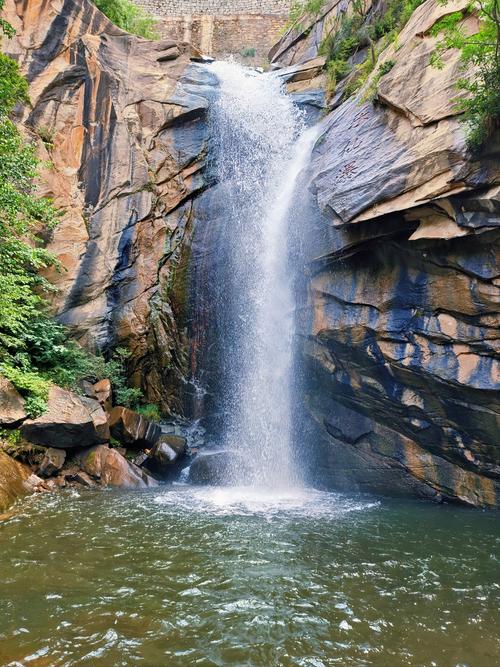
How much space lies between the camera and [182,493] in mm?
9141

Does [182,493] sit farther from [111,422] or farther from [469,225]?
[469,225]

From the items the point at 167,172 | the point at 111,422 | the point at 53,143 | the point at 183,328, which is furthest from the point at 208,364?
the point at 53,143

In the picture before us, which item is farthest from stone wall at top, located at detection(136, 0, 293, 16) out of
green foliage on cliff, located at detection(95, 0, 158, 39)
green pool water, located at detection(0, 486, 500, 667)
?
green pool water, located at detection(0, 486, 500, 667)

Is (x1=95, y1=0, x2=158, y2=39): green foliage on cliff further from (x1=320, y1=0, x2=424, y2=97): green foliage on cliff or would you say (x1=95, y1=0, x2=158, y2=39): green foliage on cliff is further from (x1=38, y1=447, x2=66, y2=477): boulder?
(x1=38, y1=447, x2=66, y2=477): boulder

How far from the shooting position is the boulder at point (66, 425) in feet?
30.7

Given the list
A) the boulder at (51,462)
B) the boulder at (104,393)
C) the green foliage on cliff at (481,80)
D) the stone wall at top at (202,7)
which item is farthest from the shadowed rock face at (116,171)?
the stone wall at top at (202,7)

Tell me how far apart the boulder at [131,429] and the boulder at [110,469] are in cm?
84

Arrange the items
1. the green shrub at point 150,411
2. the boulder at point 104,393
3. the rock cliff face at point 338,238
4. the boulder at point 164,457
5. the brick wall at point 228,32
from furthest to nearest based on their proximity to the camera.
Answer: the brick wall at point 228,32 → the green shrub at point 150,411 → the boulder at point 104,393 → the boulder at point 164,457 → the rock cliff face at point 338,238

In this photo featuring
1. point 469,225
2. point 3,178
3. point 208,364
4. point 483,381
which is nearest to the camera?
point 469,225

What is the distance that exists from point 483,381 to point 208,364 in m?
7.07

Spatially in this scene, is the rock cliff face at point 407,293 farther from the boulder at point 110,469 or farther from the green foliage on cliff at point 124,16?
the green foliage on cliff at point 124,16

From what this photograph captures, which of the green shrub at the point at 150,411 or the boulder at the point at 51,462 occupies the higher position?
the green shrub at the point at 150,411

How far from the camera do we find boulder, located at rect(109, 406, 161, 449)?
11.0 metres

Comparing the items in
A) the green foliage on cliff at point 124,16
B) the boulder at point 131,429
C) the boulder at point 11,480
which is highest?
the green foliage on cliff at point 124,16
